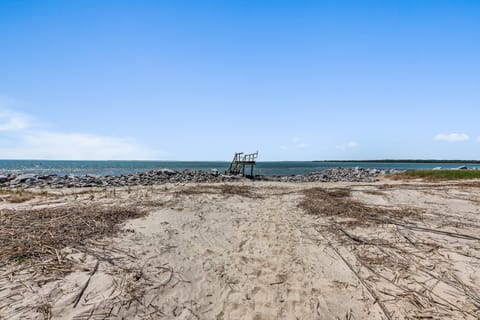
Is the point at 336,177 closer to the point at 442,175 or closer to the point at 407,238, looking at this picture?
the point at 442,175

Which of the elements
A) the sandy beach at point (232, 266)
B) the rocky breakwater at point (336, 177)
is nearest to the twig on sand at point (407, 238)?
the sandy beach at point (232, 266)

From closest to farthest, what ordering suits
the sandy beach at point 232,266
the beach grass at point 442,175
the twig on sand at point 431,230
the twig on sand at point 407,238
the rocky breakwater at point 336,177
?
the sandy beach at point 232,266 → the twig on sand at point 407,238 → the twig on sand at point 431,230 → the beach grass at point 442,175 → the rocky breakwater at point 336,177

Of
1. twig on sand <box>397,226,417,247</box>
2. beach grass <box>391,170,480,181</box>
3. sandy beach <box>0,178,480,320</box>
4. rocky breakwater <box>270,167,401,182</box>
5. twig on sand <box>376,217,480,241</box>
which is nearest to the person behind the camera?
sandy beach <box>0,178,480,320</box>

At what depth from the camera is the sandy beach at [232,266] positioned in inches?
121

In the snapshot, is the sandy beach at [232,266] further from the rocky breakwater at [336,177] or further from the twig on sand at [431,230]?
the rocky breakwater at [336,177]

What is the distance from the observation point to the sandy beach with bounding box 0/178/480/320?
10.1 ft

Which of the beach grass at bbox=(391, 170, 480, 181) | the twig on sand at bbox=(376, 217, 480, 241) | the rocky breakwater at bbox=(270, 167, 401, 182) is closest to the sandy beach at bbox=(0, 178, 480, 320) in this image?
the twig on sand at bbox=(376, 217, 480, 241)

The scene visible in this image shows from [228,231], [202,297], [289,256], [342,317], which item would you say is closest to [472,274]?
[342,317]

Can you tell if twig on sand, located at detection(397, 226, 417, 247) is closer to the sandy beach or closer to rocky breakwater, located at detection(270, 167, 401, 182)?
the sandy beach

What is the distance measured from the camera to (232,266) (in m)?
4.30

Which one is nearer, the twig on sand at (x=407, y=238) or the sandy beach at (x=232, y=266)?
the sandy beach at (x=232, y=266)

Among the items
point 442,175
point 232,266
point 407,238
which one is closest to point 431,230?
point 407,238

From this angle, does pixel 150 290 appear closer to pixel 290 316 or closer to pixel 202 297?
pixel 202 297

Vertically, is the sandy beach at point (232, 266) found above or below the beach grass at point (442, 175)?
below
